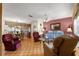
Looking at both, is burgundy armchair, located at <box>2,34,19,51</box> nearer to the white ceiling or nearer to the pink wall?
the white ceiling

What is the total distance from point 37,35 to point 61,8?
653mm

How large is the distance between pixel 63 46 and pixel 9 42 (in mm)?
977

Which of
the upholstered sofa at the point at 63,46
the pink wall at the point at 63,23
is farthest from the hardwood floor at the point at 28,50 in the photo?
the pink wall at the point at 63,23

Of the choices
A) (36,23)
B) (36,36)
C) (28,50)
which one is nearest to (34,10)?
(36,23)

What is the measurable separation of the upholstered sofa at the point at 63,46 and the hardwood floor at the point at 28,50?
6.7 inches

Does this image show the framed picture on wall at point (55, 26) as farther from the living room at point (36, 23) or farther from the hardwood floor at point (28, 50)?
the hardwood floor at point (28, 50)

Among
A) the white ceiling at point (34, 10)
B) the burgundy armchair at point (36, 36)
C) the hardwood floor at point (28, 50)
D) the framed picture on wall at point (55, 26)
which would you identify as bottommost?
the hardwood floor at point (28, 50)

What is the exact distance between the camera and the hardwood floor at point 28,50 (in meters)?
2.67

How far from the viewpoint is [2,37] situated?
2.65 m

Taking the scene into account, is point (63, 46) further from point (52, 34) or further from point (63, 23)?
point (63, 23)

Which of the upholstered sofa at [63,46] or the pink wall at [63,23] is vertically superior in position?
the pink wall at [63,23]

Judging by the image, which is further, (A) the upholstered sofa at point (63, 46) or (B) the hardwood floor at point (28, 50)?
(B) the hardwood floor at point (28, 50)

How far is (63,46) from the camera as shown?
2.47 meters

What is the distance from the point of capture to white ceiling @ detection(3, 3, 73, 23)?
105 inches
